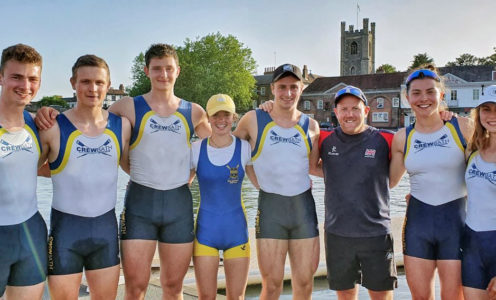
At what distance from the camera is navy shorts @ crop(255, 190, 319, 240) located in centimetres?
477

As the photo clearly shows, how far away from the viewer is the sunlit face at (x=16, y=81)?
12.5 feet

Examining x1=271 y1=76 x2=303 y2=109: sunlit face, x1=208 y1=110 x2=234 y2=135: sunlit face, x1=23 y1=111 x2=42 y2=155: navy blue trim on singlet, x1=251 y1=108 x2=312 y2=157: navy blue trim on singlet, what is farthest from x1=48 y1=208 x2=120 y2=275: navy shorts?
x1=271 y1=76 x2=303 y2=109: sunlit face

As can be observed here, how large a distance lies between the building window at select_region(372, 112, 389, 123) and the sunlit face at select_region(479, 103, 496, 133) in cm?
5825

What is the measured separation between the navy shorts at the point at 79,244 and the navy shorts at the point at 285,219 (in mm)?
1504

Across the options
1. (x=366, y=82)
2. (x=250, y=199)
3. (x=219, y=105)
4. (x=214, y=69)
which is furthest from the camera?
(x=366, y=82)

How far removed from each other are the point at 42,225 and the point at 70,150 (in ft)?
2.27

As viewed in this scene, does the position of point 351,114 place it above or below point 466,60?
below

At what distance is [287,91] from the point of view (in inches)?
196

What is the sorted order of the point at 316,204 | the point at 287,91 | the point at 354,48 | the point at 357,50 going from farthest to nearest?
the point at 354,48 → the point at 357,50 → the point at 316,204 → the point at 287,91

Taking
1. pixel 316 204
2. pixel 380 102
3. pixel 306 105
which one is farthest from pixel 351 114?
pixel 306 105

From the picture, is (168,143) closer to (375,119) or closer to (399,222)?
(399,222)

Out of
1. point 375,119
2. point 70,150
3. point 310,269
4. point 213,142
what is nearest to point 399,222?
point 310,269

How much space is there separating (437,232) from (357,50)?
97433 millimetres

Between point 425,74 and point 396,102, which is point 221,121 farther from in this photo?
point 396,102
